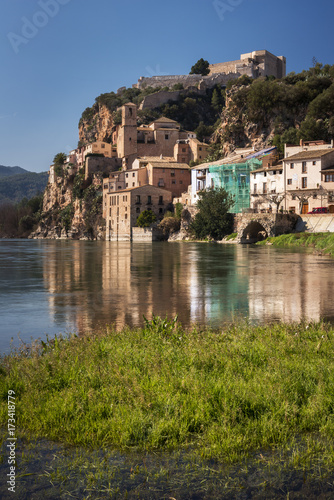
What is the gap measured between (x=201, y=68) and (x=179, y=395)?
144m

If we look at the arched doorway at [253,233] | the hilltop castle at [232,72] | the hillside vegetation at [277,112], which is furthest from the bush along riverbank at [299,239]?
the hilltop castle at [232,72]

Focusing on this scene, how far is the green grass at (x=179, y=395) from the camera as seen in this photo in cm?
498

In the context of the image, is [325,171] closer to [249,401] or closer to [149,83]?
[249,401]

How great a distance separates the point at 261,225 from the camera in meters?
62.4

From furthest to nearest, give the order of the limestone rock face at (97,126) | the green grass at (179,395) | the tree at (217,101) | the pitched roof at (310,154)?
1. the limestone rock face at (97,126)
2. the tree at (217,101)
3. the pitched roof at (310,154)
4. the green grass at (179,395)

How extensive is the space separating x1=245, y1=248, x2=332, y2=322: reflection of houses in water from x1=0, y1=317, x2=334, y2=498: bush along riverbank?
508 centimetres

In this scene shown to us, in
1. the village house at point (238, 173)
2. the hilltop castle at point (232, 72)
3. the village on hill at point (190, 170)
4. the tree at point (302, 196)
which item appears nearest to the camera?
the tree at point (302, 196)

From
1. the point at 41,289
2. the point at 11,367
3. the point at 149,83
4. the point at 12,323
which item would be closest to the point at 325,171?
the point at 41,289

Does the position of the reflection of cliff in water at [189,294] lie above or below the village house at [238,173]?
below

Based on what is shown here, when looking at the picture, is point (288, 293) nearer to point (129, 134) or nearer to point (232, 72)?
point (129, 134)

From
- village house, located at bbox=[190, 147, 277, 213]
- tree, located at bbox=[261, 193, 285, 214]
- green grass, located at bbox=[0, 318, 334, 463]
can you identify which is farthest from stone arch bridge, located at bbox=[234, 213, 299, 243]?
green grass, located at bbox=[0, 318, 334, 463]

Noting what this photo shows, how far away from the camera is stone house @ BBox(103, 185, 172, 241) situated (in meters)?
86.2

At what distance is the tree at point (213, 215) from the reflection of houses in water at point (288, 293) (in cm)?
4085

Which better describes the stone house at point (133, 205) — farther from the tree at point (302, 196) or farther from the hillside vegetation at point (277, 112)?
the tree at point (302, 196)
